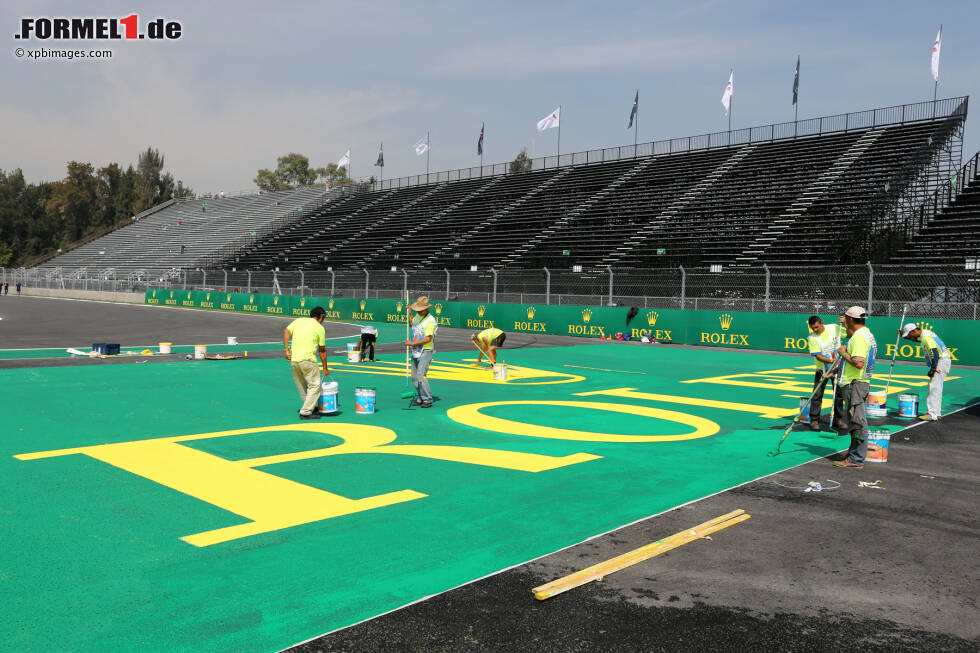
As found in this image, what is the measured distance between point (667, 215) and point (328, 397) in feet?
107

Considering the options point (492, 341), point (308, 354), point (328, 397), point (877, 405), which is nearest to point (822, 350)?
point (877, 405)

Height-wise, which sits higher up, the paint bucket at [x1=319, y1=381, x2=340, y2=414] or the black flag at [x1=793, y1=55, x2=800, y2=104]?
the black flag at [x1=793, y1=55, x2=800, y2=104]

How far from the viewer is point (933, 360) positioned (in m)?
11.2

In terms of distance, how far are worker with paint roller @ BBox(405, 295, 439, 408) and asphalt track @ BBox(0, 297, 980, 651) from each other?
18.3 ft

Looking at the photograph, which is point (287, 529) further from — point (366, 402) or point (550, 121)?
point (550, 121)

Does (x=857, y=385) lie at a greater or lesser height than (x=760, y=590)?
greater

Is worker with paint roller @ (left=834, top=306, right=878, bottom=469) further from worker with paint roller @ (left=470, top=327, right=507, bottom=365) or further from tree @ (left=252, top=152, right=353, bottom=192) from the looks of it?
tree @ (left=252, top=152, right=353, bottom=192)

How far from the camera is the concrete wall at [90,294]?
5665 centimetres

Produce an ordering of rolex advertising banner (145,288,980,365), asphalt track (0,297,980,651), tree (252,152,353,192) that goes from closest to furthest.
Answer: asphalt track (0,297,980,651) < rolex advertising banner (145,288,980,365) < tree (252,152,353,192)

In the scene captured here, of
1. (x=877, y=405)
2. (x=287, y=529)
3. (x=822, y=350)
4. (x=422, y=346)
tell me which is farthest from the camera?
(x=877, y=405)

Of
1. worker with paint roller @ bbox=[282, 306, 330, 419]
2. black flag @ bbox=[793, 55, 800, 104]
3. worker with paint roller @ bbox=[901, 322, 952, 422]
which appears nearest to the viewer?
worker with paint roller @ bbox=[282, 306, 330, 419]

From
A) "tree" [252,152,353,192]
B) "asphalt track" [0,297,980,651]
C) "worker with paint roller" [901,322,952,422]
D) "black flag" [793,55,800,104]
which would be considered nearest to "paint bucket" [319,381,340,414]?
"asphalt track" [0,297,980,651]

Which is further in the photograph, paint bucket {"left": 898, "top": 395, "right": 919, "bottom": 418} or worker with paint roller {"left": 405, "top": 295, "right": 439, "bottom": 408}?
paint bucket {"left": 898, "top": 395, "right": 919, "bottom": 418}

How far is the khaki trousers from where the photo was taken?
10.3m
